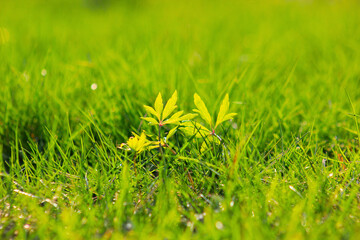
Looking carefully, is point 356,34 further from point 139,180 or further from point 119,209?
point 119,209

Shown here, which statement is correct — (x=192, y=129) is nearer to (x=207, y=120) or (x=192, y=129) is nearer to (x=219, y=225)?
(x=207, y=120)

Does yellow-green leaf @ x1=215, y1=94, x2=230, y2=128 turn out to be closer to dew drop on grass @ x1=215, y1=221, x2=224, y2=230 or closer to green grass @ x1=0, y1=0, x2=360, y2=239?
green grass @ x1=0, y1=0, x2=360, y2=239

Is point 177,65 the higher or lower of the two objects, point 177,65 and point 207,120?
the lower

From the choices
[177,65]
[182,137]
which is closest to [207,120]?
[182,137]

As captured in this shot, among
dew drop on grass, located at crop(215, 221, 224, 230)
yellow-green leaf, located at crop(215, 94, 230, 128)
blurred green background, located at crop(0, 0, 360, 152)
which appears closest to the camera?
dew drop on grass, located at crop(215, 221, 224, 230)

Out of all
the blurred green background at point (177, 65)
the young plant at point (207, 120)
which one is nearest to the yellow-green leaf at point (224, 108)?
the young plant at point (207, 120)

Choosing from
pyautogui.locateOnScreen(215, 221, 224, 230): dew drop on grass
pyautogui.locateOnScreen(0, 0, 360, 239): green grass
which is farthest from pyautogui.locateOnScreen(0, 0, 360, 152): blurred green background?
pyautogui.locateOnScreen(215, 221, 224, 230): dew drop on grass

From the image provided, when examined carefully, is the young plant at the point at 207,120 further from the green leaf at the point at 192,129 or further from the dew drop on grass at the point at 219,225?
the dew drop on grass at the point at 219,225

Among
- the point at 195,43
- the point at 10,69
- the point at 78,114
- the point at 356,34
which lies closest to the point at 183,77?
the point at 78,114
